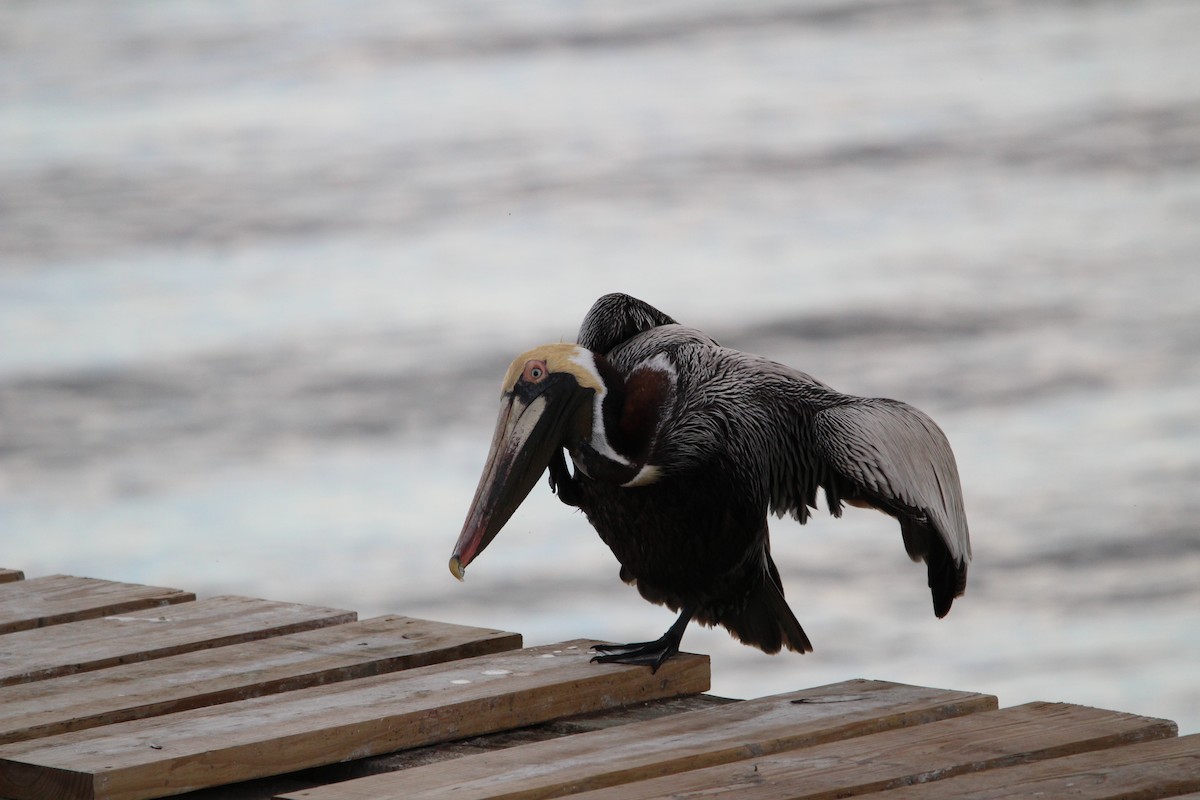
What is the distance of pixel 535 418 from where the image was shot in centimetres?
369

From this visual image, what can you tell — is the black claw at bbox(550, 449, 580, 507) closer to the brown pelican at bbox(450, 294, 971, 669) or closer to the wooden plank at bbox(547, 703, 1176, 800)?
the brown pelican at bbox(450, 294, 971, 669)

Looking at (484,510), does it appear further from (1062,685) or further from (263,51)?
(263,51)

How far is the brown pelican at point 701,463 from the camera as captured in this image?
364 centimetres

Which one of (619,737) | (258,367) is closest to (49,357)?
(258,367)

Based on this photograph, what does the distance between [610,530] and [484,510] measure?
13.1 inches

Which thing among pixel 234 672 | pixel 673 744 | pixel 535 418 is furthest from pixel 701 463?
pixel 234 672

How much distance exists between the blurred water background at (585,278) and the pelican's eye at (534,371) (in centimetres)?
284

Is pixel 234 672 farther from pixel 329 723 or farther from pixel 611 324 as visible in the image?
pixel 611 324

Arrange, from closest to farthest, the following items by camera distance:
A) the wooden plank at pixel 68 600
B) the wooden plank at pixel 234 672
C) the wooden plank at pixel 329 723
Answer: the wooden plank at pixel 329 723, the wooden plank at pixel 234 672, the wooden plank at pixel 68 600

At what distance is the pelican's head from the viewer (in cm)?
366

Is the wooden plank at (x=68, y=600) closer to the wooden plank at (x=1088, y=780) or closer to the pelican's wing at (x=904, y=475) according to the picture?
the pelican's wing at (x=904, y=475)

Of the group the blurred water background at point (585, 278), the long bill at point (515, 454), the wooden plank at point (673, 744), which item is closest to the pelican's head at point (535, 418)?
the long bill at point (515, 454)

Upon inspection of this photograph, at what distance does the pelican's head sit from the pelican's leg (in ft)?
1.04

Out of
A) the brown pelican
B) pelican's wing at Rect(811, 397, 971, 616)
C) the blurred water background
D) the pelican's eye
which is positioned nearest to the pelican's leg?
the brown pelican
